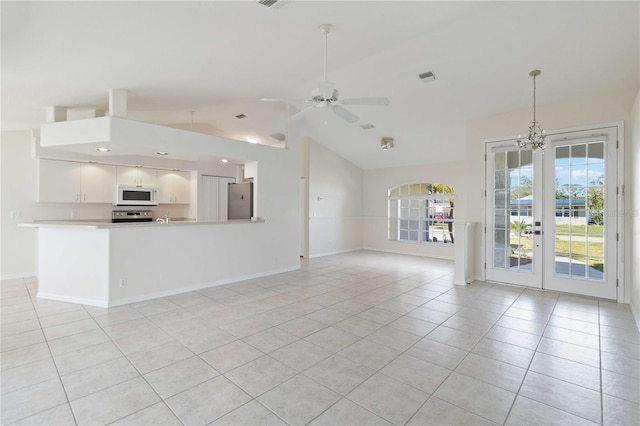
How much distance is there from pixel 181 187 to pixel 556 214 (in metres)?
7.52

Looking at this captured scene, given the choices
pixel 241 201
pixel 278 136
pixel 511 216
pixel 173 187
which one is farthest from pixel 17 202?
pixel 511 216

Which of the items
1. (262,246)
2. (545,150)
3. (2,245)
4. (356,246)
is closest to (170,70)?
(262,246)

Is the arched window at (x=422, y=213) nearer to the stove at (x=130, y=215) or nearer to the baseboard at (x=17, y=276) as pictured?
the stove at (x=130, y=215)

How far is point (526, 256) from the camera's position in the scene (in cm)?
511

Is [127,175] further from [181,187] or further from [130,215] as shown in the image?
[181,187]

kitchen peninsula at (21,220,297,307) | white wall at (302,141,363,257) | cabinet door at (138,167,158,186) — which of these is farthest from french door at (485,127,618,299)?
cabinet door at (138,167,158,186)

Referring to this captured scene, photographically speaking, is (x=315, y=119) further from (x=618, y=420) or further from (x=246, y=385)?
(x=618, y=420)

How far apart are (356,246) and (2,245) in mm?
7967

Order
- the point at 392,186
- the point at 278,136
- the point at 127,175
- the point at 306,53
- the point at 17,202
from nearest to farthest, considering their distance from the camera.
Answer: the point at 306,53
the point at 17,202
the point at 127,175
the point at 278,136
the point at 392,186

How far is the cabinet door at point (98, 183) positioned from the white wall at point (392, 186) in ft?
22.0

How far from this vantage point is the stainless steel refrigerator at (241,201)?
7.49m

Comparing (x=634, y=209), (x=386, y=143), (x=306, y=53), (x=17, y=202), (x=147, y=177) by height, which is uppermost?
(x=306, y=53)

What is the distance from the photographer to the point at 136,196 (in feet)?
21.6

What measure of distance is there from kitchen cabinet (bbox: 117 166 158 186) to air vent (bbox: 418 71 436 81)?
583 cm
